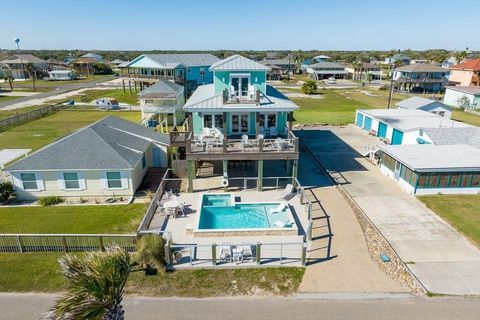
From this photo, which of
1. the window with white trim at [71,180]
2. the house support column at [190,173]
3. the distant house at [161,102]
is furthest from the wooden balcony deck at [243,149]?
the distant house at [161,102]

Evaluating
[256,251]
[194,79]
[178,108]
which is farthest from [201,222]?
[194,79]

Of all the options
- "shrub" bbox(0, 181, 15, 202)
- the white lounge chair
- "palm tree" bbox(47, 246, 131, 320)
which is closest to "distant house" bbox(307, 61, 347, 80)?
the white lounge chair

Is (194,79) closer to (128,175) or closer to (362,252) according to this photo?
(128,175)

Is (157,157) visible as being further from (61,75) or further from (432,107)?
(61,75)

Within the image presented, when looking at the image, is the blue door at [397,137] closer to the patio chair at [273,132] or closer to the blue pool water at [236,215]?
the patio chair at [273,132]

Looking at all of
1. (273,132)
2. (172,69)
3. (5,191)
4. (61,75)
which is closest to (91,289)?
(5,191)

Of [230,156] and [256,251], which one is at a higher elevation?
[230,156]
